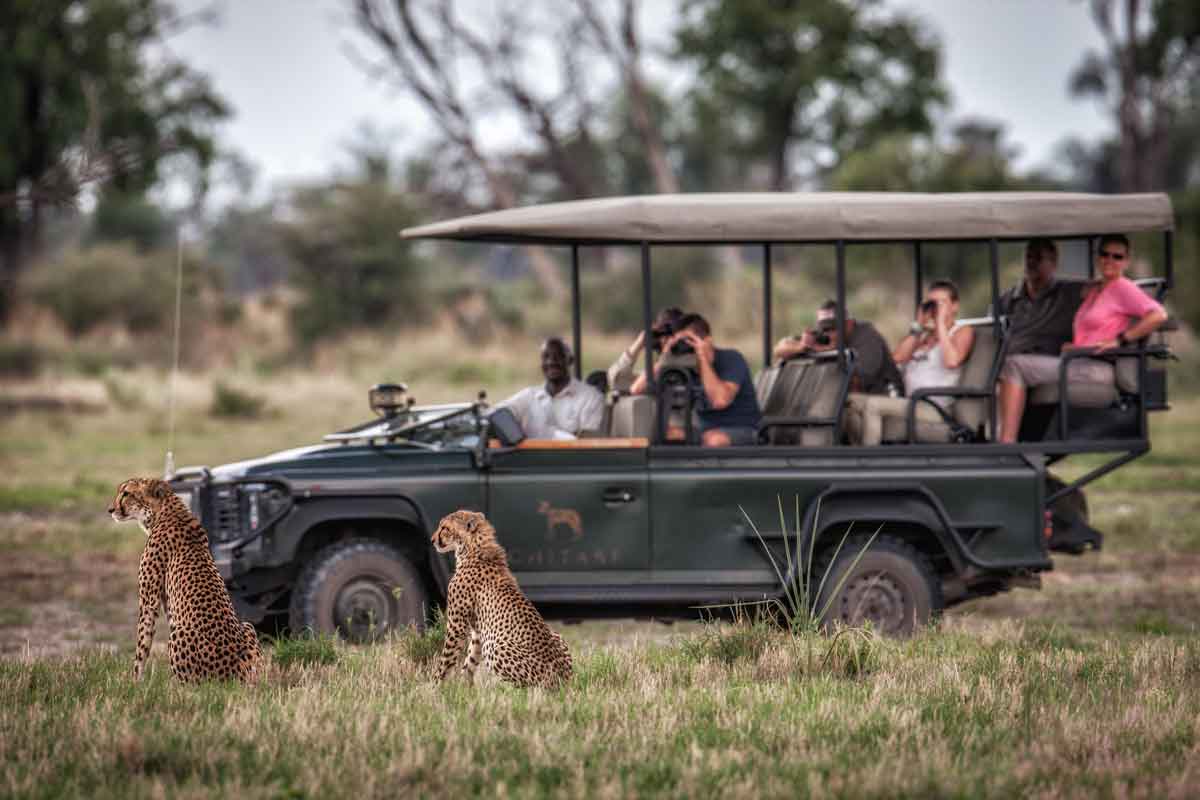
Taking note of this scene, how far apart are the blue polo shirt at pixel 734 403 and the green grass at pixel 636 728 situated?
1655 mm

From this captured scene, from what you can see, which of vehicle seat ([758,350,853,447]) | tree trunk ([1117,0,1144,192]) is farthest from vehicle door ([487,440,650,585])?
tree trunk ([1117,0,1144,192])

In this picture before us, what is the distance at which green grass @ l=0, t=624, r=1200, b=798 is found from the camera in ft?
18.0

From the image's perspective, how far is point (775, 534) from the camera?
8.62 metres

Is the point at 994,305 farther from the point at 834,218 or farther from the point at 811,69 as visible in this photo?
the point at 811,69

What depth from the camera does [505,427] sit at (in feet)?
28.0

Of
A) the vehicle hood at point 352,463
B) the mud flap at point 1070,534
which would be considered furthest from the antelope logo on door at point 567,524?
the mud flap at point 1070,534

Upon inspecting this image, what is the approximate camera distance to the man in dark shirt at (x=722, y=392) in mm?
9102

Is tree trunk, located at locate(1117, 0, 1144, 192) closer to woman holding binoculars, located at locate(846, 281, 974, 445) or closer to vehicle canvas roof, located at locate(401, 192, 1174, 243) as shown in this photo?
woman holding binoculars, located at locate(846, 281, 974, 445)

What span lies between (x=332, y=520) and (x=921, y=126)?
32000 mm

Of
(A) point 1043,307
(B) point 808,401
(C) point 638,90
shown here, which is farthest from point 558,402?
(C) point 638,90

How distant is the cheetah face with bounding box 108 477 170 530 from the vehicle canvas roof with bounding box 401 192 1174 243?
6.85ft

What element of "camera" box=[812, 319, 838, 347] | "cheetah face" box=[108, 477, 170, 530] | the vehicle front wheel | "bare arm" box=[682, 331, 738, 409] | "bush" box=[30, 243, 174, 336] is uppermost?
"bush" box=[30, 243, 174, 336]

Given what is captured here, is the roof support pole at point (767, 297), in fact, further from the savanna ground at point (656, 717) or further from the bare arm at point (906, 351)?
the savanna ground at point (656, 717)

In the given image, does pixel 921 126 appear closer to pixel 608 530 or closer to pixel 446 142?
pixel 446 142
